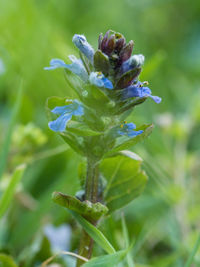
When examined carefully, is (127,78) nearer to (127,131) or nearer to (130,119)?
(127,131)

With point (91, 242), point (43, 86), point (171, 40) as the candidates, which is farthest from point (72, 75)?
point (171, 40)

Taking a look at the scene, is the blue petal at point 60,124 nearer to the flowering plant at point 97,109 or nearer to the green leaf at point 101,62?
the flowering plant at point 97,109

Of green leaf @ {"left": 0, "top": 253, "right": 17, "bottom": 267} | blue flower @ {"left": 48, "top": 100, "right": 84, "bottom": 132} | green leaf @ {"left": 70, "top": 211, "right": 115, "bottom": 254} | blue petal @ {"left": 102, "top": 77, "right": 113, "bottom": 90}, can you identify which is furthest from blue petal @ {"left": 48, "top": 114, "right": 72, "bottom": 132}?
green leaf @ {"left": 0, "top": 253, "right": 17, "bottom": 267}

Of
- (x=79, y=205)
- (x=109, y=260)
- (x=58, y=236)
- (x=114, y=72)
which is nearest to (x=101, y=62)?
(x=114, y=72)

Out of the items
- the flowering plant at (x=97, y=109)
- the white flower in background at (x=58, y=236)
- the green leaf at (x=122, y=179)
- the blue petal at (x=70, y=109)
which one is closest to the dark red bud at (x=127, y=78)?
the flowering plant at (x=97, y=109)

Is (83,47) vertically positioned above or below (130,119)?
above
